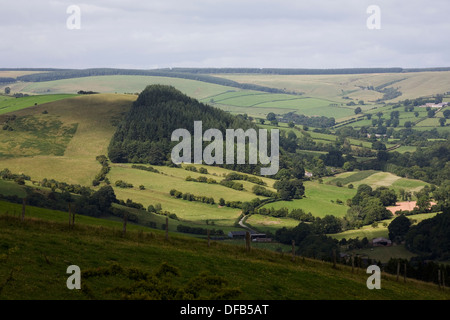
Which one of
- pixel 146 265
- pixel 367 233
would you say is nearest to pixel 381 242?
pixel 367 233

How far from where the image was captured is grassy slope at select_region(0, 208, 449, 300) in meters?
32.0

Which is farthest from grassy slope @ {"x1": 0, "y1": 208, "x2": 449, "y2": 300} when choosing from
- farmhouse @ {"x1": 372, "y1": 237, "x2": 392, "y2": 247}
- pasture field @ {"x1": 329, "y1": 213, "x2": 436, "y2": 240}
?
pasture field @ {"x1": 329, "y1": 213, "x2": 436, "y2": 240}

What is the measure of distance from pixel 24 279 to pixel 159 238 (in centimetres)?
2184

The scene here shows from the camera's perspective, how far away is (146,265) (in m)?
39.2

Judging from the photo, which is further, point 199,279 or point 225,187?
point 225,187

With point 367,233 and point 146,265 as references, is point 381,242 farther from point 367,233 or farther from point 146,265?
point 146,265

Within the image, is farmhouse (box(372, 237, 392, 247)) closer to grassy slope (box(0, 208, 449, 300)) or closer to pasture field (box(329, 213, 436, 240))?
pasture field (box(329, 213, 436, 240))

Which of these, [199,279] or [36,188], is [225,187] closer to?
→ [36,188]

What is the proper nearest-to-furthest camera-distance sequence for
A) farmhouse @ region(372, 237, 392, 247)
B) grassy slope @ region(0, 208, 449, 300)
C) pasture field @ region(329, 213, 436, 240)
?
1. grassy slope @ region(0, 208, 449, 300)
2. farmhouse @ region(372, 237, 392, 247)
3. pasture field @ region(329, 213, 436, 240)

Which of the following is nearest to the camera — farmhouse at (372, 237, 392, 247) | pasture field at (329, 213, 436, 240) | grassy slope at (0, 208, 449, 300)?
grassy slope at (0, 208, 449, 300)

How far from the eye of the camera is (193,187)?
7013 inches
